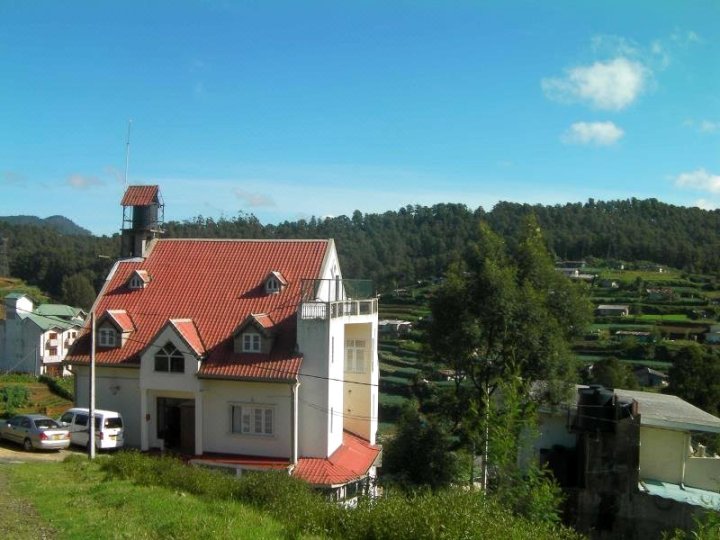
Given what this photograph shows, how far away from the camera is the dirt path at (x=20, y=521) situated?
455 inches

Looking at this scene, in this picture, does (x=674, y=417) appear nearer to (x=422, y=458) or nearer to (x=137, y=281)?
(x=422, y=458)

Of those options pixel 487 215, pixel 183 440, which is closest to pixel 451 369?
pixel 183 440

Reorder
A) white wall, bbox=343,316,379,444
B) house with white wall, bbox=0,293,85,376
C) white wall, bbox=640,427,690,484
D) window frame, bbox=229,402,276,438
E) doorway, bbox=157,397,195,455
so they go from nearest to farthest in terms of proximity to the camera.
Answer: white wall, bbox=640,427,690,484, window frame, bbox=229,402,276,438, doorway, bbox=157,397,195,455, white wall, bbox=343,316,379,444, house with white wall, bbox=0,293,85,376

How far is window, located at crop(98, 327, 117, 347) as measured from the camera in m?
26.6

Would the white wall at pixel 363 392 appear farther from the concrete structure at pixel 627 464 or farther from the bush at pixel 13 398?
the bush at pixel 13 398

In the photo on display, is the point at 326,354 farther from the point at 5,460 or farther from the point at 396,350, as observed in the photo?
the point at 396,350

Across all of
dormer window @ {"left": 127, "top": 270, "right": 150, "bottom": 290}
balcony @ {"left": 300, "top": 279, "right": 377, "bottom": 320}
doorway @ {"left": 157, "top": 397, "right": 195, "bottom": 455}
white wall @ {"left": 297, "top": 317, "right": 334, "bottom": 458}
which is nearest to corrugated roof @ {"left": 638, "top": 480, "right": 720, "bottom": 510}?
white wall @ {"left": 297, "top": 317, "right": 334, "bottom": 458}

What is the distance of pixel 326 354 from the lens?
24.3 metres

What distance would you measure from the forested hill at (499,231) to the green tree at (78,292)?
13.3 meters

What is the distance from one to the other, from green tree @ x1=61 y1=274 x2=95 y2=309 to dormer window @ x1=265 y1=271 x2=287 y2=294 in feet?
237

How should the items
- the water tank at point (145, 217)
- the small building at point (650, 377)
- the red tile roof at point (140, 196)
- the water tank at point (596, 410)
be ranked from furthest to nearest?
the small building at point (650, 377) → the red tile roof at point (140, 196) → the water tank at point (145, 217) → the water tank at point (596, 410)

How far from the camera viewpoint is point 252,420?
24734mm

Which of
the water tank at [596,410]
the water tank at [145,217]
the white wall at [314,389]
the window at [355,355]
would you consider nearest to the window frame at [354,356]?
the window at [355,355]

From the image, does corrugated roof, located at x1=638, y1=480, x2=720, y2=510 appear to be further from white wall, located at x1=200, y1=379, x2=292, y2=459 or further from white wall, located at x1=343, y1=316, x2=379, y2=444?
white wall, located at x1=200, y1=379, x2=292, y2=459
